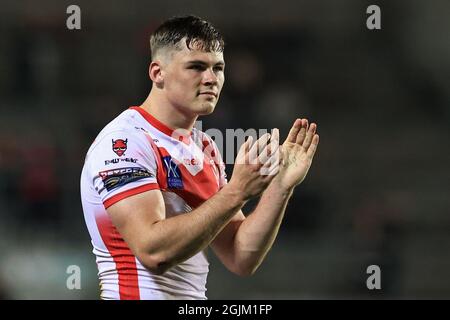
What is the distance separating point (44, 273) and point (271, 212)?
12.7 ft

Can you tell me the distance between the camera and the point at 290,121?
8031mm

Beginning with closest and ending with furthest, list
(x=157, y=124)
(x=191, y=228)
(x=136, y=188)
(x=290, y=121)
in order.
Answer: (x=191, y=228) < (x=136, y=188) < (x=157, y=124) < (x=290, y=121)

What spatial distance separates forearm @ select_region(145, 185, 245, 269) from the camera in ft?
10.4

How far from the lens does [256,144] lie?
3195 mm

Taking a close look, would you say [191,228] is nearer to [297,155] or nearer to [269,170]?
[269,170]

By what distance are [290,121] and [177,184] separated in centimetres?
458

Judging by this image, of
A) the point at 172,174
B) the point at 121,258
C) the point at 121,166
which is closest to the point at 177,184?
the point at 172,174

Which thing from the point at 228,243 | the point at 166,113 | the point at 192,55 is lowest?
the point at 228,243

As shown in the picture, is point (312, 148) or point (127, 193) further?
point (312, 148)

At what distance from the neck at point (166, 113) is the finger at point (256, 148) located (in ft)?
2.13

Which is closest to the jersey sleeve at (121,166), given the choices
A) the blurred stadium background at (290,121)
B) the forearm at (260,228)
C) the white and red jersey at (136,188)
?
the white and red jersey at (136,188)

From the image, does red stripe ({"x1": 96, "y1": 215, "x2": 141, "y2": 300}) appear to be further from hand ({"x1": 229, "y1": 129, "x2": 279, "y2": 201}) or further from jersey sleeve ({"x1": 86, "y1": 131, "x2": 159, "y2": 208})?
hand ({"x1": 229, "y1": 129, "x2": 279, "y2": 201})

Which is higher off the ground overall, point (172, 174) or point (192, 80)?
point (192, 80)

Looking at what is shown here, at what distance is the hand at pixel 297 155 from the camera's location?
369 centimetres
